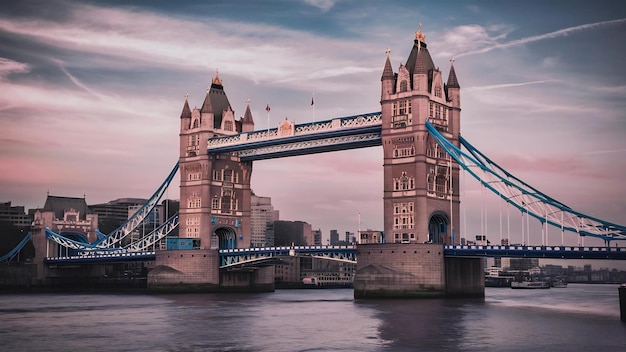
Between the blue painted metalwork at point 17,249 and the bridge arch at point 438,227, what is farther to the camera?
the blue painted metalwork at point 17,249

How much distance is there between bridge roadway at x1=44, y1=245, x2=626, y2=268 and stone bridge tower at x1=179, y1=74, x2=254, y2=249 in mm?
6524

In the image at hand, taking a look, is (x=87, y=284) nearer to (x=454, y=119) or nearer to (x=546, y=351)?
(x=454, y=119)

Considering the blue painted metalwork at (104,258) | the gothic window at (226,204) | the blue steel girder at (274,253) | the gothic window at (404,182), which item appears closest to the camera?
the gothic window at (404,182)

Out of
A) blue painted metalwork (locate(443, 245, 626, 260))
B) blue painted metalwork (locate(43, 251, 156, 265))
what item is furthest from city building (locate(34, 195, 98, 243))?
blue painted metalwork (locate(443, 245, 626, 260))

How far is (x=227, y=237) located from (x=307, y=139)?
2687cm

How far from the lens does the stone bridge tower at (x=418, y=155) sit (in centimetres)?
9675

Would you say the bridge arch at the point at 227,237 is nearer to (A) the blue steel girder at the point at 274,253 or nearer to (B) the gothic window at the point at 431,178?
(A) the blue steel girder at the point at 274,253

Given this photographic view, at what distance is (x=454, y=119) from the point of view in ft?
335

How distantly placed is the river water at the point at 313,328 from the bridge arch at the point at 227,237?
127 ft

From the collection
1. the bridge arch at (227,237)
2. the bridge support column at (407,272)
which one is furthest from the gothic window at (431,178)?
the bridge arch at (227,237)

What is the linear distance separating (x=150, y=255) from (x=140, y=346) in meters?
75.0

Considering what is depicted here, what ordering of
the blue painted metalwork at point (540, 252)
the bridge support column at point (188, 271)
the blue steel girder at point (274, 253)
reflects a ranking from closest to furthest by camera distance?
the blue painted metalwork at point (540, 252) → the blue steel girder at point (274, 253) → the bridge support column at point (188, 271)

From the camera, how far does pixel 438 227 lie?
101 m

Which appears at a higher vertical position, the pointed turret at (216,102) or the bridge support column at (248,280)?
the pointed turret at (216,102)
